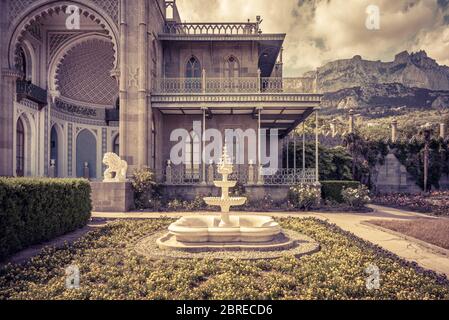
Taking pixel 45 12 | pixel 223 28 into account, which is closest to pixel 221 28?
pixel 223 28

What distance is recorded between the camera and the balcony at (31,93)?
1460cm

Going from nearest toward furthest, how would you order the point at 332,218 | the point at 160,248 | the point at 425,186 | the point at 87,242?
the point at 160,248
the point at 87,242
the point at 332,218
the point at 425,186

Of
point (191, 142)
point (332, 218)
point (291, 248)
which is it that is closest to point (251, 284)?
point (291, 248)

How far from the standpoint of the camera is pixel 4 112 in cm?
1367

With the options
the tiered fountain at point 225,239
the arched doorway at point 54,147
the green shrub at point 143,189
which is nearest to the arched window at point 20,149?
the arched doorway at point 54,147

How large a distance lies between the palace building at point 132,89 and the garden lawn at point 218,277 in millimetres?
8225

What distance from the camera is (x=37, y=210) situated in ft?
21.4

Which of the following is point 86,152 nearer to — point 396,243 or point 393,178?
point 396,243

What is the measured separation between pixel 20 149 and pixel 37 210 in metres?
11.6

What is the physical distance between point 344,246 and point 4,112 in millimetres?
15771

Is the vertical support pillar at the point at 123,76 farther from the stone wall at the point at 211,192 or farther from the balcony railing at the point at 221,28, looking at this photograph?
the balcony railing at the point at 221,28

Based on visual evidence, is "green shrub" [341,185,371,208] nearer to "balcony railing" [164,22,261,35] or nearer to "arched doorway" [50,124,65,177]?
"balcony railing" [164,22,261,35]
